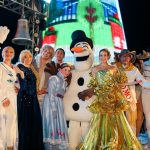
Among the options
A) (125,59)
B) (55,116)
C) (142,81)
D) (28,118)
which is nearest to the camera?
(28,118)

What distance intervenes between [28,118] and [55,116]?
321 mm

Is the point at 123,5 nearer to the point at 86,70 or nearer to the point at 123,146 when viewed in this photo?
the point at 86,70

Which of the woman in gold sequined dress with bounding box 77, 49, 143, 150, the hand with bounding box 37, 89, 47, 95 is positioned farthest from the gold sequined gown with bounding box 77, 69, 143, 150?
the hand with bounding box 37, 89, 47, 95

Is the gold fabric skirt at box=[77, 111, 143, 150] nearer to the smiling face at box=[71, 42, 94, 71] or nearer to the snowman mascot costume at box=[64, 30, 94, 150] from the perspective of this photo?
the snowman mascot costume at box=[64, 30, 94, 150]

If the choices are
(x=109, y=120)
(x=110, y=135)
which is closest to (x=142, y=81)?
(x=109, y=120)

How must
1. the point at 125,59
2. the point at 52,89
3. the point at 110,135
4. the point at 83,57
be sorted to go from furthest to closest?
1. the point at 125,59
2. the point at 83,57
3. the point at 52,89
4. the point at 110,135

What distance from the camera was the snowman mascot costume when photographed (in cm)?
390

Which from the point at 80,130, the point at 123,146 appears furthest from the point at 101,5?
the point at 123,146

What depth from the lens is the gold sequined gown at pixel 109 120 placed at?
9.67 feet

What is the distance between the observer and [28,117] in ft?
12.2

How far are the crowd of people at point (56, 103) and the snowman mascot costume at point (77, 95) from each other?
81 millimetres

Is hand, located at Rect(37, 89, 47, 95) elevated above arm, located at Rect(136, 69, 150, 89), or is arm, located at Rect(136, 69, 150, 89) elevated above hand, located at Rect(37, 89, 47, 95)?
arm, located at Rect(136, 69, 150, 89)

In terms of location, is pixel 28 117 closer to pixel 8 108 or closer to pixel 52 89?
pixel 8 108

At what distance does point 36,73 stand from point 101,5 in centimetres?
627
